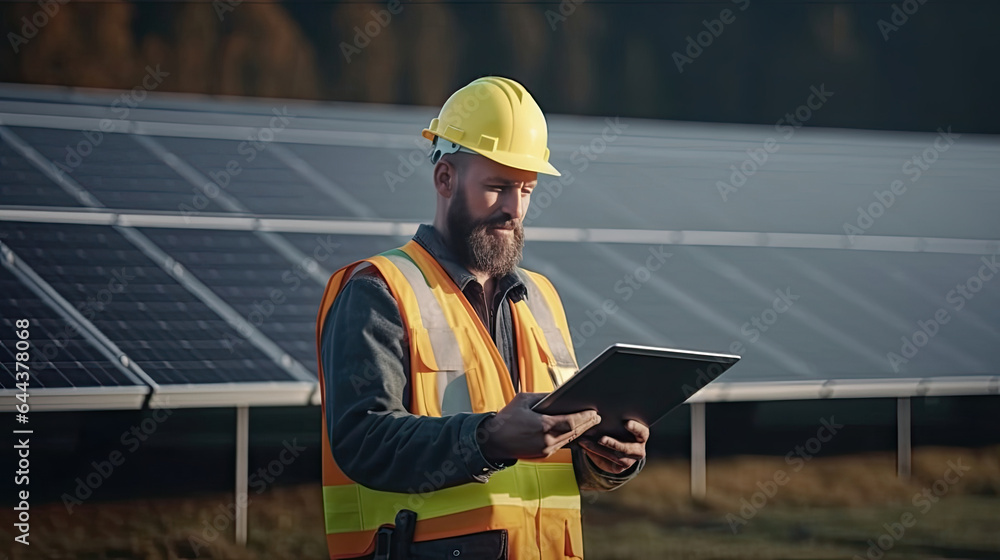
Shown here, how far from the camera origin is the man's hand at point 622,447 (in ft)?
5.91

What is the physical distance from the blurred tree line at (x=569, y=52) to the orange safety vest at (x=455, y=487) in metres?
3.40

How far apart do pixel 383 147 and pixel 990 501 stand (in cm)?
298

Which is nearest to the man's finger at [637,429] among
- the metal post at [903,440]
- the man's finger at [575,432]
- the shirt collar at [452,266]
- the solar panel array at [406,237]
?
the man's finger at [575,432]

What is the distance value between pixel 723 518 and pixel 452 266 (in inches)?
113

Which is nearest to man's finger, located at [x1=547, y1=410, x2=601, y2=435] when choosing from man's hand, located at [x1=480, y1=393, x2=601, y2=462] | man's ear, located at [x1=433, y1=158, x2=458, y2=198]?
man's hand, located at [x1=480, y1=393, x2=601, y2=462]

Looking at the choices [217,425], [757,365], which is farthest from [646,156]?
[217,425]

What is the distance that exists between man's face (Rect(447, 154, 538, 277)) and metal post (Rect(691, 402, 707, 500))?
251cm

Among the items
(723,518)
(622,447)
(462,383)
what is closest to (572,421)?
(622,447)

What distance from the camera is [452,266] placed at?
2.03 metres

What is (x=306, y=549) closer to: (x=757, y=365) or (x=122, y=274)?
(x=122, y=274)

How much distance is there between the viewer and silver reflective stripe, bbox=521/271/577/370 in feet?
6.88

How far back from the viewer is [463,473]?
1.70 m

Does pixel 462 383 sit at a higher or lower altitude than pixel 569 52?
lower

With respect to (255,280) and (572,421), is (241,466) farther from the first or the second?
(572,421)
